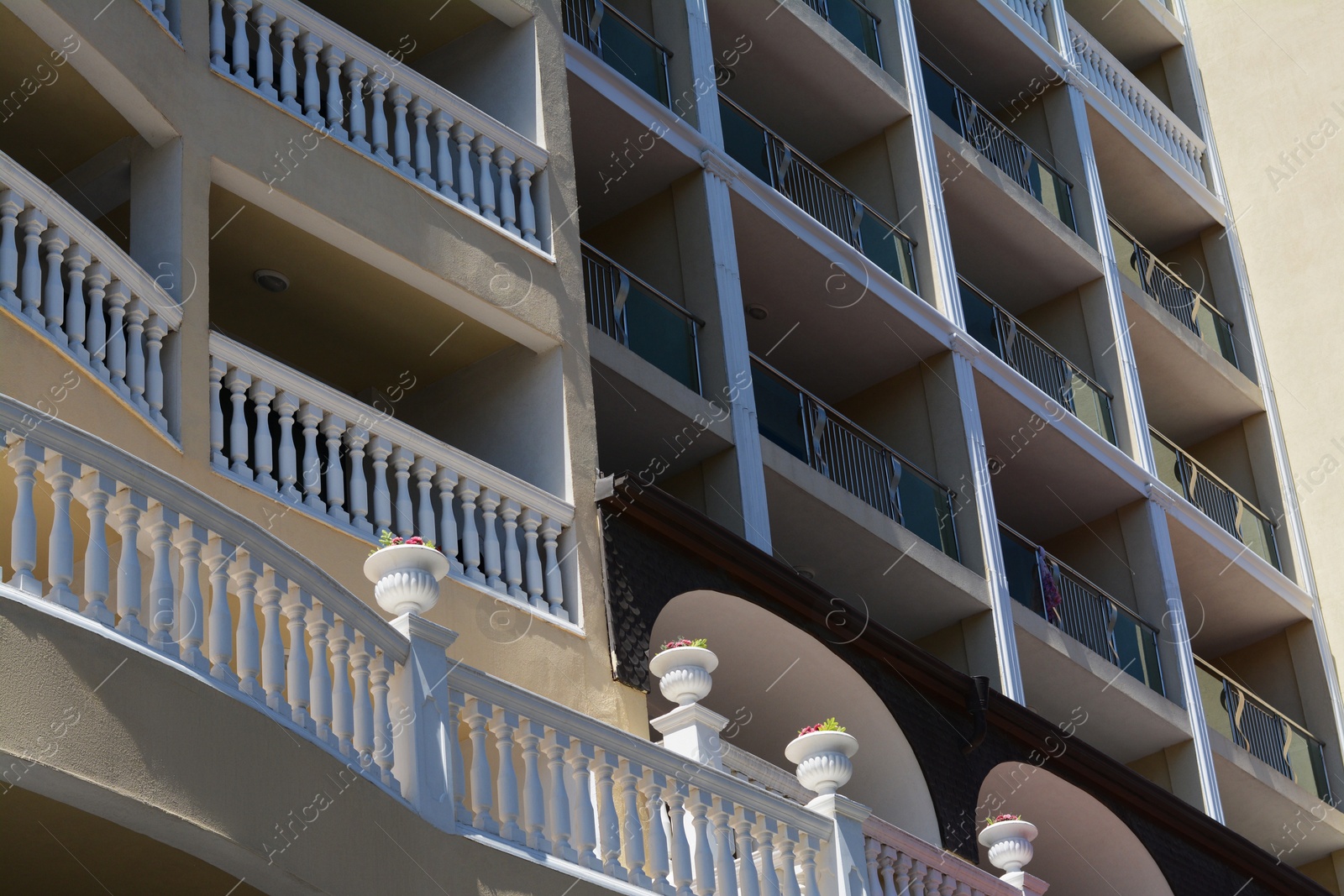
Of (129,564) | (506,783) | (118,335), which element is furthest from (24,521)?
(118,335)

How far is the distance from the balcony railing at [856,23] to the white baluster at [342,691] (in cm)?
1607

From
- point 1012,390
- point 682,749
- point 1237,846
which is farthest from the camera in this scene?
point 1012,390

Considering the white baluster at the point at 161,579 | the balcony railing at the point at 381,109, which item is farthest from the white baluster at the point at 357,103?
the white baluster at the point at 161,579

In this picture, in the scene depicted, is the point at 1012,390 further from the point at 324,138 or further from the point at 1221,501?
the point at 324,138

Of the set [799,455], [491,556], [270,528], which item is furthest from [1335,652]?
[270,528]

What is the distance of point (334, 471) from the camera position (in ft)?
40.2

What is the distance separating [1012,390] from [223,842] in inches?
649

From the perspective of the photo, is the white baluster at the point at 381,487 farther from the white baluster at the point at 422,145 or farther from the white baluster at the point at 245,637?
the white baluster at the point at 245,637

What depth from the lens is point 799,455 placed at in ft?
66.9

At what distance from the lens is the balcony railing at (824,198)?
21562mm

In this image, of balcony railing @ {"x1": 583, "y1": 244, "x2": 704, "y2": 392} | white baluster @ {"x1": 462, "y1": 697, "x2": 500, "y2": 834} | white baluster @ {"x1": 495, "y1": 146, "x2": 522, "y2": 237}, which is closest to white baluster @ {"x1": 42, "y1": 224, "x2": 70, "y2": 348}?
white baluster @ {"x1": 462, "y1": 697, "x2": 500, "y2": 834}

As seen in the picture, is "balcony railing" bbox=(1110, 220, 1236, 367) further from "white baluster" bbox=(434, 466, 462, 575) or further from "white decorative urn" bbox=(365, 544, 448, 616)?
"white decorative urn" bbox=(365, 544, 448, 616)

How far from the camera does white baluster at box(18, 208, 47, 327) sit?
10484 mm

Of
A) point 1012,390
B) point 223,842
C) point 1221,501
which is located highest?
point 1221,501
